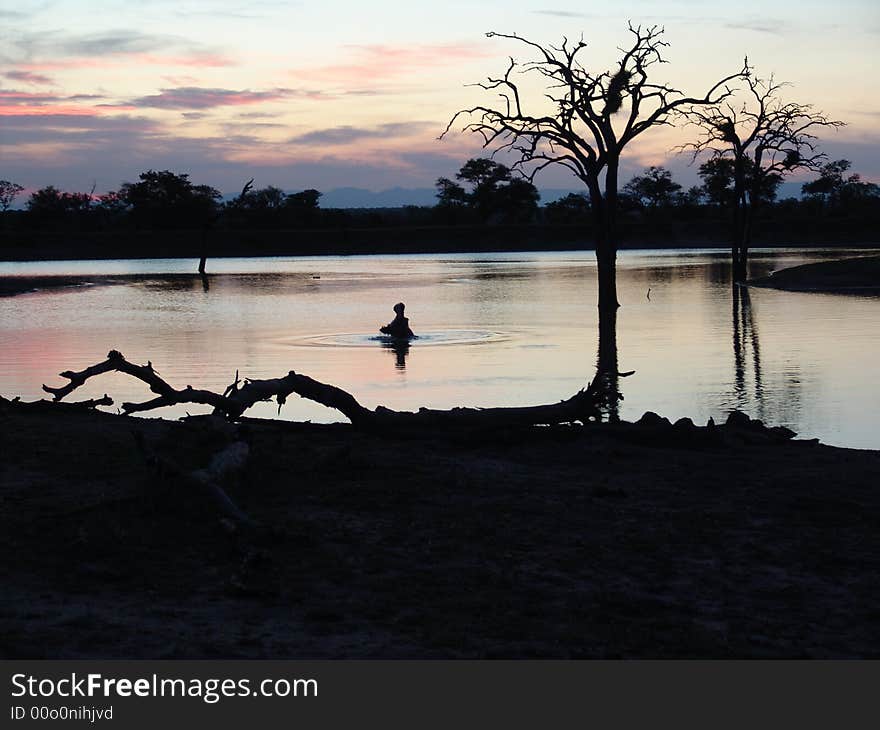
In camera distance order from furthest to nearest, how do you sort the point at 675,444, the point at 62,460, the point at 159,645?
1. the point at 675,444
2. the point at 62,460
3. the point at 159,645

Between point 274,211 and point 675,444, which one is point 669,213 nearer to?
point 274,211

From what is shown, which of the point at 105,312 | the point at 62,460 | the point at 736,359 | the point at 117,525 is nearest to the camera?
the point at 117,525

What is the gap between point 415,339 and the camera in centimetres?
2922

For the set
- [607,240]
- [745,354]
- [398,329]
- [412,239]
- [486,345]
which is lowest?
[745,354]

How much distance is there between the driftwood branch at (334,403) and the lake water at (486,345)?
3.65 m

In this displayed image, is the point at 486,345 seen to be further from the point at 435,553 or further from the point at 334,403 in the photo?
the point at 435,553

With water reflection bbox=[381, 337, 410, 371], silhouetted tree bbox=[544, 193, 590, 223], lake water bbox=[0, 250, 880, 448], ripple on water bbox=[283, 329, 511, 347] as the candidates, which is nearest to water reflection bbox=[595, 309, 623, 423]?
lake water bbox=[0, 250, 880, 448]

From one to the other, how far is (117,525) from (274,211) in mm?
118142

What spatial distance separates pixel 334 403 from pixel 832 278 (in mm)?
41141

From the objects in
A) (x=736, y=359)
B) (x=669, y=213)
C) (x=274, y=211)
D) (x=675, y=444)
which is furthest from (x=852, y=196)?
(x=675, y=444)

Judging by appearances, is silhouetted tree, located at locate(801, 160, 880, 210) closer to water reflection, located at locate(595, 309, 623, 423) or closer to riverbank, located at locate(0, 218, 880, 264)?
riverbank, located at locate(0, 218, 880, 264)

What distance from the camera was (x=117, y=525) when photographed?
8.13 m

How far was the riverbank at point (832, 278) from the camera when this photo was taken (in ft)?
154

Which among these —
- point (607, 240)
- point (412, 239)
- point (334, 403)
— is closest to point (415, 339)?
point (607, 240)
